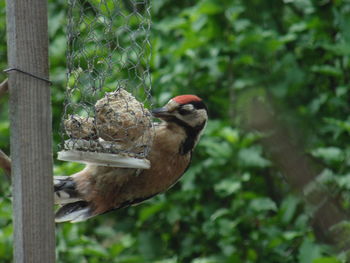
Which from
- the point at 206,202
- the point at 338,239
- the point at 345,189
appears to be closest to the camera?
the point at 338,239

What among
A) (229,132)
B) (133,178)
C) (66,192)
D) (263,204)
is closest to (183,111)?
(133,178)

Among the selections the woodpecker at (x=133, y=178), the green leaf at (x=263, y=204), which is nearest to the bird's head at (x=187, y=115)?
the woodpecker at (x=133, y=178)

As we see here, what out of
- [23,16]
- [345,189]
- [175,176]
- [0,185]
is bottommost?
[0,185]

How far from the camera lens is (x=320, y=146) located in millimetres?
4238

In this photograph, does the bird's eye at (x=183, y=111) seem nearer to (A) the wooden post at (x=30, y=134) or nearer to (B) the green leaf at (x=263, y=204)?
(A) the wooden post at (x=30, y=134)

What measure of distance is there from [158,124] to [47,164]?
1.01 meters

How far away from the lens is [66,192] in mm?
2850

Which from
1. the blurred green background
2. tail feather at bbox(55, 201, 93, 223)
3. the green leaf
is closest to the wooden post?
tail feather at bbox(55, 201, 93, 223)

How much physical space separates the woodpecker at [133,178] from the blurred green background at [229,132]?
3.71ft

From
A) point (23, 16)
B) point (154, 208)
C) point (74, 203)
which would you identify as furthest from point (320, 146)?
point (23, 16)

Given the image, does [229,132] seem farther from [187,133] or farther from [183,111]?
[183,111]

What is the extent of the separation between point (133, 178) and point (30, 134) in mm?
900

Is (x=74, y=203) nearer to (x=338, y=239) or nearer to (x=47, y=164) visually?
(x=47, y=164)

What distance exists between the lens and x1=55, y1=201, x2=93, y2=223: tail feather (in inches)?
111
